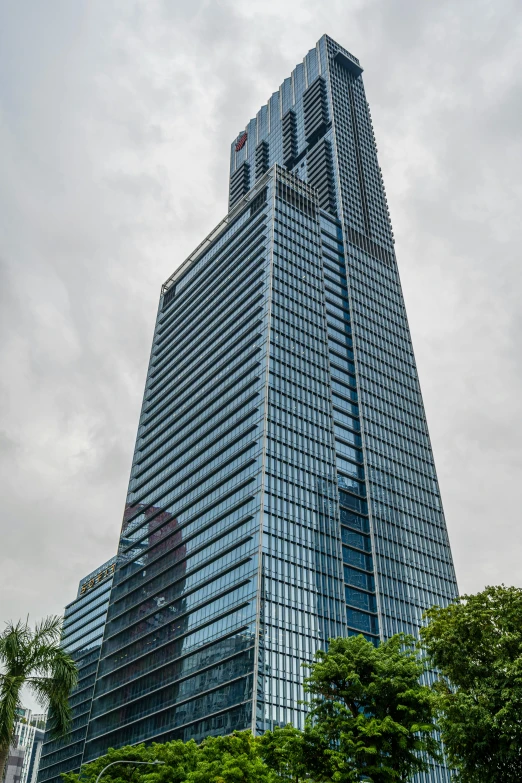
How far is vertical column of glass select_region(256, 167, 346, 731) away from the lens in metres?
89.6

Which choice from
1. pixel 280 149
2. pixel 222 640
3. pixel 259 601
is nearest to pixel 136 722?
pixel 222 640

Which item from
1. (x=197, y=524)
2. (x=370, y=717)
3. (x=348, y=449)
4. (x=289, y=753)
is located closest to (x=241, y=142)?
(x=348, y=449)

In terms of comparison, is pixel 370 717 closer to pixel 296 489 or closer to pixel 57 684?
pixel 57 684

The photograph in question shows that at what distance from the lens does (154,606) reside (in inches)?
4705

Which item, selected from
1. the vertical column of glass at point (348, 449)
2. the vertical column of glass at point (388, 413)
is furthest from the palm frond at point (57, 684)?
the vertical column of glass at point (388, 413)

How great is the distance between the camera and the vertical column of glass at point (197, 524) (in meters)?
96.5

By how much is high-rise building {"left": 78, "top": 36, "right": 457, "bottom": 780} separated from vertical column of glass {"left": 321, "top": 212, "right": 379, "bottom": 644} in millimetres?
315

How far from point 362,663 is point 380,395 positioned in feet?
324

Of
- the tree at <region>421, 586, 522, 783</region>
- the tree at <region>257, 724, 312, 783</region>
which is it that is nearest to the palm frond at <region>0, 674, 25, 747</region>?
the tree at <region>257, 724, 312, 783</region>

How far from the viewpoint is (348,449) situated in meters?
121

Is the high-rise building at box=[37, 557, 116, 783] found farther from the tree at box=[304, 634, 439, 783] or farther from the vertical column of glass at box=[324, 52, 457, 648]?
the tree at box=[304, 634, 439, 783]

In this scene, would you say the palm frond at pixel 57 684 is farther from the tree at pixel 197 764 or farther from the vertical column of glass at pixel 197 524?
the vertical column of glass at pixel 197 524

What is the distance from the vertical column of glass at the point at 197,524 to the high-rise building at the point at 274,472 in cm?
39

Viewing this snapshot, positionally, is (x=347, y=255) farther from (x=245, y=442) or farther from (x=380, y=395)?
(x=245, y=442)
